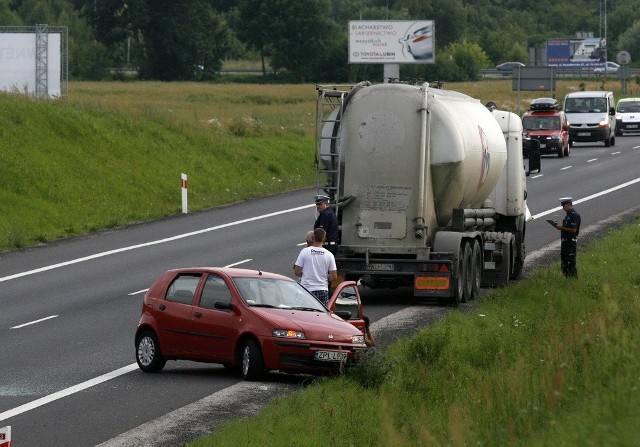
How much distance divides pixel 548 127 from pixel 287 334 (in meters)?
43.6

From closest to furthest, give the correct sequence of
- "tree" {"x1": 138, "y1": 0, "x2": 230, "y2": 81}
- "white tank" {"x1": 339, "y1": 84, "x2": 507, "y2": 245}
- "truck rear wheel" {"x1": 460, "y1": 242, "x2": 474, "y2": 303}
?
1. "white tank" {"x1": 339, "y1": 84, "x2": 507, "y2": 245}
2. "truck rear wheel" {"x1": 460, "y1": 242, "x2": 474, "y2": 303}
3. "tree" {"x1": 138, "y1": 0, "x2": 230, "y2": 81}

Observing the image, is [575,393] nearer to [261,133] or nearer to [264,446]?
[264,446]

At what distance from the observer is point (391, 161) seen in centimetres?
2350

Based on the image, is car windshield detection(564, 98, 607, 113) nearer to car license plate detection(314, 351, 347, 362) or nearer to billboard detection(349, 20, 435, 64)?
billboard detection(349, 20, 435, 64)

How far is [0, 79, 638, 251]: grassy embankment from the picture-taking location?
125 ft

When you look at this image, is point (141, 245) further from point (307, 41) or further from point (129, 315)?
point (307, 41)

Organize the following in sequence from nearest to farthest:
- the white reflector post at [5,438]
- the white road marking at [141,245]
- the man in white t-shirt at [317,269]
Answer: the white reflector post at [5,438]
the man in white t-shirt at [317,269]
the white road marking at [141,245]

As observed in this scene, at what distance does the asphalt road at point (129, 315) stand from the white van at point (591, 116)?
58.3ft

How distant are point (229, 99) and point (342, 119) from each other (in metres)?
70.5

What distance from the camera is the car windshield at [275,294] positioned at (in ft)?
59.0

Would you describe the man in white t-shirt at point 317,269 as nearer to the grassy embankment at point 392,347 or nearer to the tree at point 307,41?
the grassy embankment at point 392,347

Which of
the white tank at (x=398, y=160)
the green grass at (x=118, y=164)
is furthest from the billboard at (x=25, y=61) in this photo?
the white tank at (x=398, y=160)

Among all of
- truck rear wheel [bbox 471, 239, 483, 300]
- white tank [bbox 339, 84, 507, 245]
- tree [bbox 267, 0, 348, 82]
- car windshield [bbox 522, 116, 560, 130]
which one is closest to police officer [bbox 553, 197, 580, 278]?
truck rear wheel [bbox 471, 239, 483, 300]

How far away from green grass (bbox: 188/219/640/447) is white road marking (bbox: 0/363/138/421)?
8.25 feet
